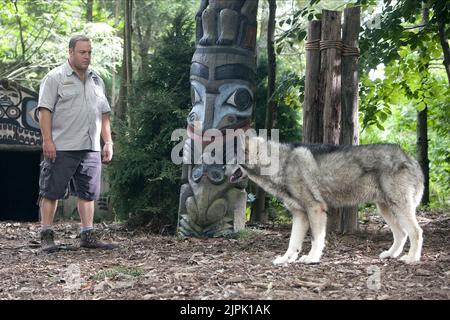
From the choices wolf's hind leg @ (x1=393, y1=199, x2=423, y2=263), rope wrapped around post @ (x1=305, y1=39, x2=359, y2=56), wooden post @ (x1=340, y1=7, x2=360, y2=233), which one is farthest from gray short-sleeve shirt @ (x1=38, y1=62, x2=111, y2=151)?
wolf's hind leg @ (x1=393, y1=199, x2=423, y2=263)

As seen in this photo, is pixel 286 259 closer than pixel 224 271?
No

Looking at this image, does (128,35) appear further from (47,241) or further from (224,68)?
(47,241)

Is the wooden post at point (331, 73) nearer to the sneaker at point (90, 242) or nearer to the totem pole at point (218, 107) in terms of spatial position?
the totem pole at point (218, 107)

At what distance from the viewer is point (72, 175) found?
820 cm

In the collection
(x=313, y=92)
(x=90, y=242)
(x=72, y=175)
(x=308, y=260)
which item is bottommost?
(x=90, y=242)

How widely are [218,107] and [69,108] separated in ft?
8.39

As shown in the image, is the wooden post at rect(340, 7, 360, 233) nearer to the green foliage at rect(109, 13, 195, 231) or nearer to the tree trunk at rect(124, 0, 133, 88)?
the green foliage at rect(109, 13, 195, 231)

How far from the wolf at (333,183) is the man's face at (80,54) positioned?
2477mm

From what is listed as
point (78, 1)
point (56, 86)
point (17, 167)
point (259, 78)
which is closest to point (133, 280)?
point (56, 86)

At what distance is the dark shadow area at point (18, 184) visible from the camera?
17.1 meters

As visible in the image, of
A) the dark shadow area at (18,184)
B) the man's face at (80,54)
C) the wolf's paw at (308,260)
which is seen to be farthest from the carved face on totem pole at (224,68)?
the dark shadow area at (18,184)

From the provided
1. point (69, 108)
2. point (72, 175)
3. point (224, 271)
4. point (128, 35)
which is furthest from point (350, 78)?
point (128, 35)

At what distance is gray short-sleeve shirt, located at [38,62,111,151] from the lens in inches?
319
